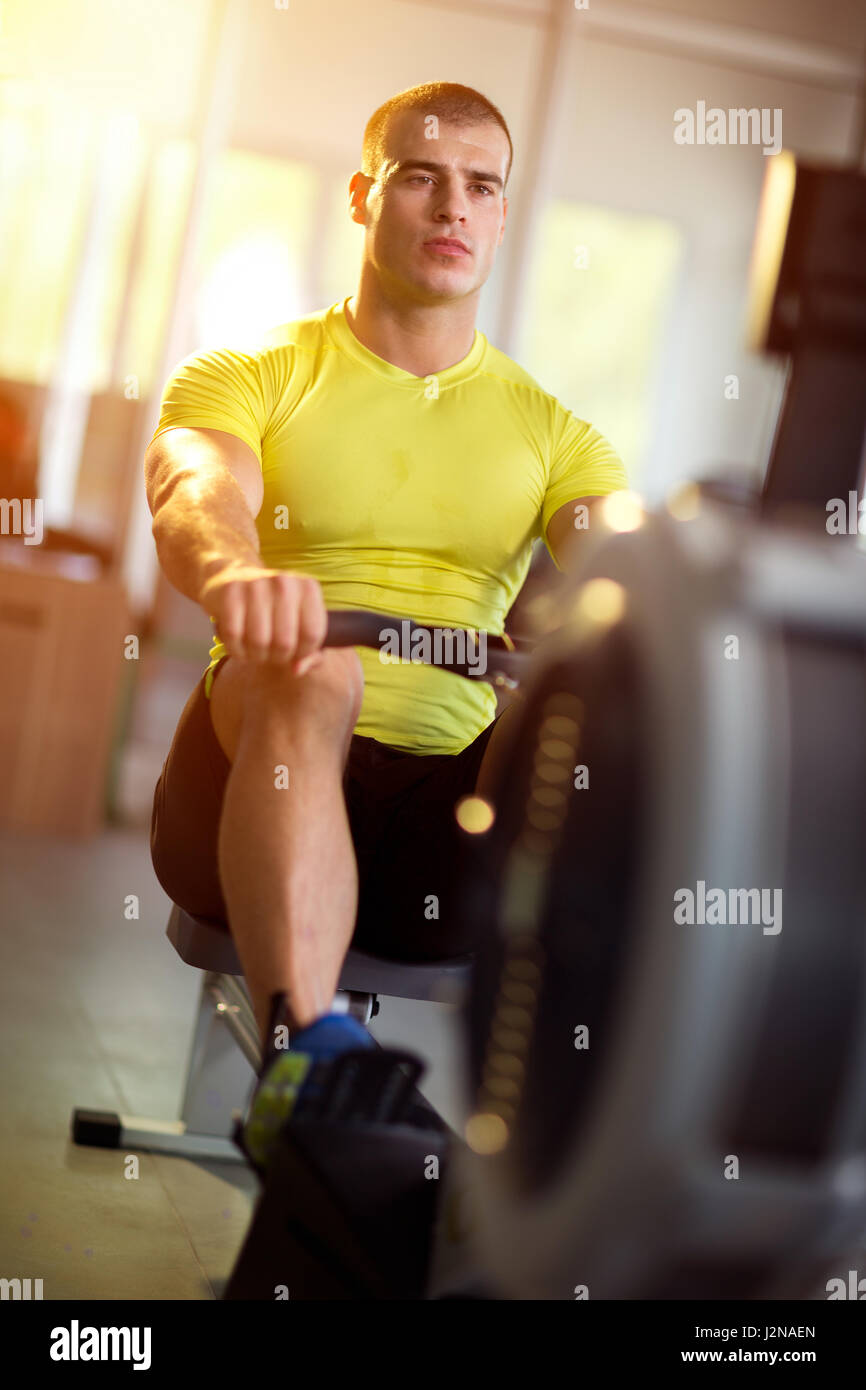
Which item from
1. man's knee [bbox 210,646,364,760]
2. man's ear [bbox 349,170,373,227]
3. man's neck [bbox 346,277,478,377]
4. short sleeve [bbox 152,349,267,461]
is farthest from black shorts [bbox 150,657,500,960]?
man's ear [bbox 349,170,373,227]

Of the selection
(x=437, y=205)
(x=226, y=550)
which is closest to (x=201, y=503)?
(x=226, y=550)

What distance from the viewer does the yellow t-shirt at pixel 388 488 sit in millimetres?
1362

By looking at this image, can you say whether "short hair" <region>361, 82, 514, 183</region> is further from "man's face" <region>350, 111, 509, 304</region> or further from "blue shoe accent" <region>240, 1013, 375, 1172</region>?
"blue shoe accent" <region>240, 1013, 375, 1172</region>

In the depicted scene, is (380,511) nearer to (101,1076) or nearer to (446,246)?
(446,246)

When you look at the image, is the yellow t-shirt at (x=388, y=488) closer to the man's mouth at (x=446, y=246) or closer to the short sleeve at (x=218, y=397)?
the short sleeve at (x=218, y=397)

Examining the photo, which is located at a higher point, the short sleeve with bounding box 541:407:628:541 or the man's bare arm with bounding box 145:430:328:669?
the short sleeve with bounding box 541:407:628:541

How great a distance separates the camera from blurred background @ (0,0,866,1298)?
249 centimetres

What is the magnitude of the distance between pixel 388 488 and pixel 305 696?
14.5 inches

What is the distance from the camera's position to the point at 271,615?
957 millimetres

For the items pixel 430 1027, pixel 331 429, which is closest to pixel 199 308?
pixel 430 1027

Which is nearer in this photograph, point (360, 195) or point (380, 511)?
point (380, 511)

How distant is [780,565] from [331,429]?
29.3 inches

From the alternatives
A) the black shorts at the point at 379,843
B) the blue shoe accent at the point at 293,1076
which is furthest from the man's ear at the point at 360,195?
the blue shoe accent at the point at 293,1076
